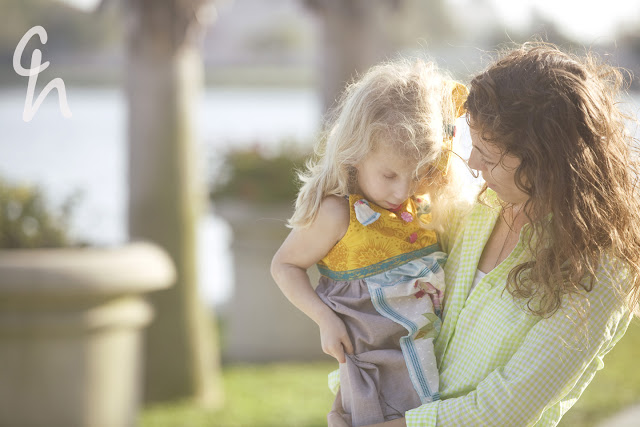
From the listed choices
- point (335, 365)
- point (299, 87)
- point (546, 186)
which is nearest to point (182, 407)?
point (335, 365)

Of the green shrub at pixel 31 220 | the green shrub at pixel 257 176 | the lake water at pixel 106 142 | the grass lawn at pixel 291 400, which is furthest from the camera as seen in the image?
the green shrub at pixel 257 176

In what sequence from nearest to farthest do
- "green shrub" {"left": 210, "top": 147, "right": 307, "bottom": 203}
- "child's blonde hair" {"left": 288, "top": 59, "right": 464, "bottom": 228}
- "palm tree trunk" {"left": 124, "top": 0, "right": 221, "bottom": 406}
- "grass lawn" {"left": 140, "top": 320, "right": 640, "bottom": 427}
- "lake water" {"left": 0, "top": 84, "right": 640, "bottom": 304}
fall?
"child's blonde hair" {"left": 288, "top": 59, "right": 464, "bottom": 228} → "lake water" {"left": 0, "top": 84, "right": 640, "bottom": 304} → "grass lawn" {"left": 140, "top": 320, "right": 640, "bottom": 427} → "palm tree trunk" {"left": 124, "top": 0, "right": 221, "bottom": 406} → "green shrub" {"left": 210, "top": 147, "right": 307, "bottom": 203}

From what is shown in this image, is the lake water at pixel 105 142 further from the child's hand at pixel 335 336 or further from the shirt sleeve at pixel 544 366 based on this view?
the shirt sleeve at pixel 544 366

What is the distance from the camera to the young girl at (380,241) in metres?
1.84

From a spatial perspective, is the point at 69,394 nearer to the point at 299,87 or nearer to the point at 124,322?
the point at 124,322

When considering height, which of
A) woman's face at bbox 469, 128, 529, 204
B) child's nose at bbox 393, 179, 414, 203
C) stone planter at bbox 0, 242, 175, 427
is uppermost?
woman's face at bbox 469, 128, 529, 204

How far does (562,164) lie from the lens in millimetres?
1661

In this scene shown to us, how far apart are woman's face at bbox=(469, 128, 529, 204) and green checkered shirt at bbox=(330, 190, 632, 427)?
4.0 inches

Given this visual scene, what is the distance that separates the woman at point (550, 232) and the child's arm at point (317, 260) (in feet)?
0.76

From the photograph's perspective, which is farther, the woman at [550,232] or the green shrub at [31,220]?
the green shrub at [31,220]

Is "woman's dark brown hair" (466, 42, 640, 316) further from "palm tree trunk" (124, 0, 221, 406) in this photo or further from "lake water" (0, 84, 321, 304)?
"palm tree trunk" (124, 0, 221, 406)

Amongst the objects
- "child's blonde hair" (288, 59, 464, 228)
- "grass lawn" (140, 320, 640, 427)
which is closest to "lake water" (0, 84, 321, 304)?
"grass lawn" (140, 320, 640, 427)

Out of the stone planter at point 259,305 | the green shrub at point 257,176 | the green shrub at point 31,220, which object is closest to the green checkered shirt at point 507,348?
the green shrub at point 31,220

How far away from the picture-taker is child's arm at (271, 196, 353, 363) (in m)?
1.86
